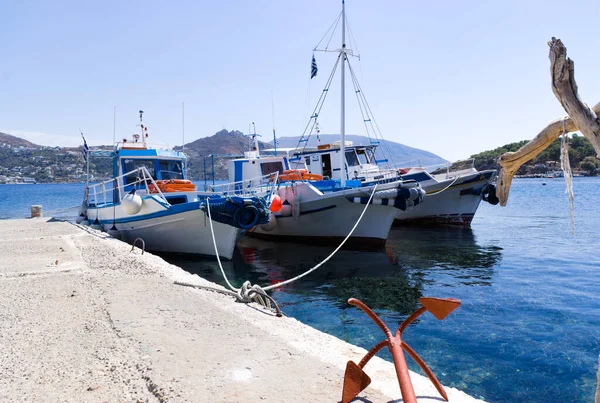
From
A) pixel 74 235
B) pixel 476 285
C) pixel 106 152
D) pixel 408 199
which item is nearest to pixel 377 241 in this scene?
pixel 408 199

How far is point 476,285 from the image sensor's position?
1029 cm

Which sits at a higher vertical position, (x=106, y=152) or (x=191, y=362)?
(x=106, y=152)

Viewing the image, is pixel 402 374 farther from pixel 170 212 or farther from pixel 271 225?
pixel 271 225

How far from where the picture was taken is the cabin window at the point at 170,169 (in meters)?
16.2

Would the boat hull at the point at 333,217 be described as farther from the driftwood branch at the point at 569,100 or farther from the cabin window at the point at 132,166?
the driftwood branch at the point at 569,100

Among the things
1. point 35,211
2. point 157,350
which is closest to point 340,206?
A: point 157,350

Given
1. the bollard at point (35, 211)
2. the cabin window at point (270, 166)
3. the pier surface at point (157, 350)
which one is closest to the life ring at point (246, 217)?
the pier surface at point (157, 350)

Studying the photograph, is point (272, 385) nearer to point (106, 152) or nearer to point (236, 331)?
point (236, 331)

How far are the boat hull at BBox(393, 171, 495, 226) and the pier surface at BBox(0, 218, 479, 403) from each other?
1657 centimetres

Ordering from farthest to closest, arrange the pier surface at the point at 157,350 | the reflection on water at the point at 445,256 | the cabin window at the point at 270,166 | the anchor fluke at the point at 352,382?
the cabin window at the point at 270,166 → the reflection on water at the point at 445,256 → the pier surface at the point at 157,350 → the anchor fluke at the point at 352,382

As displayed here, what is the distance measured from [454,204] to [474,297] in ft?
45.3

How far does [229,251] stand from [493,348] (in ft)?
27.1

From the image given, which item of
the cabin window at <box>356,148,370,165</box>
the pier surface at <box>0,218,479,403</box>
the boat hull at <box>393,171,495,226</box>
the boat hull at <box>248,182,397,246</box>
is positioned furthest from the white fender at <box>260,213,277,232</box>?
the pier surface at <box>0,218,479,403</box>

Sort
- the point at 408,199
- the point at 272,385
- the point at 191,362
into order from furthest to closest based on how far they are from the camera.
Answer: the point at 408,199 < the point at 191,362 < the point at 272,385
